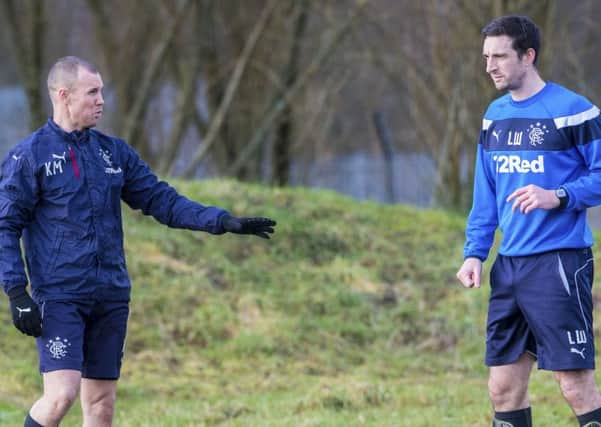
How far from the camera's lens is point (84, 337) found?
5.15m

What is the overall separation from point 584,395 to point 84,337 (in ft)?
7.50

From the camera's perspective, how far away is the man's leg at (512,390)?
5.04 metres

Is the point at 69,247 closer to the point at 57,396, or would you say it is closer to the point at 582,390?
the point at 57,396

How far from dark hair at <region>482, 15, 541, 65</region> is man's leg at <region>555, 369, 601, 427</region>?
56.5 inches

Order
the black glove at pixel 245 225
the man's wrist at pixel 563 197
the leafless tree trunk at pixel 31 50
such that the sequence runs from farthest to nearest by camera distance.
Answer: the leafless tree trunk at pixel 31 50, the black glove at pixel 245 225, the man's wrist at pixel 563 197

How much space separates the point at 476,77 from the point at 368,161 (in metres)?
7.30

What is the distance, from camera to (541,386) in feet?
26.4

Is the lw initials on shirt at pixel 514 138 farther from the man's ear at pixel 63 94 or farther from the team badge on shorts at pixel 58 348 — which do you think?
the team badge on shorts at pixel 58 348

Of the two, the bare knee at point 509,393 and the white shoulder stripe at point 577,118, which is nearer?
the white shoulder stripe at point 577,118

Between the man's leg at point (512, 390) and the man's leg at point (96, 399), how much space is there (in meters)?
1.79

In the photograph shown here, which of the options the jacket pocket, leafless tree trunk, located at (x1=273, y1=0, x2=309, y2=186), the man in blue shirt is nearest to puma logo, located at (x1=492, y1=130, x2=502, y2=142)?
the man in blue shirt

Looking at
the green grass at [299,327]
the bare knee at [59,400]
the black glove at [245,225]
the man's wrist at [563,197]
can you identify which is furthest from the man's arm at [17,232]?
the green grass at [299,327]

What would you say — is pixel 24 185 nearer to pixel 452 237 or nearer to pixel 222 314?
pixel 222 314

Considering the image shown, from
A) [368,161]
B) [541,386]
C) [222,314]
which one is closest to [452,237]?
[222,314]
